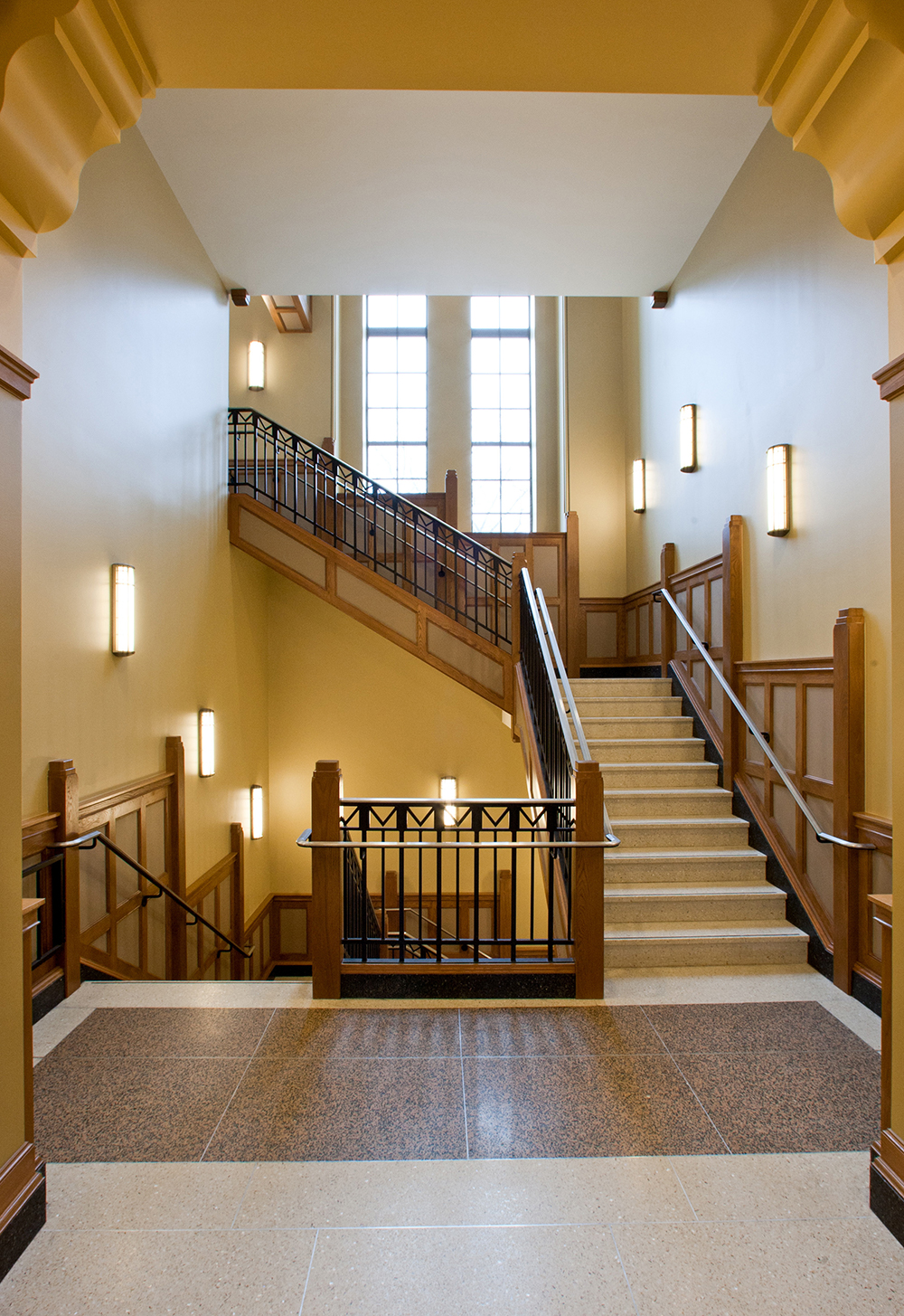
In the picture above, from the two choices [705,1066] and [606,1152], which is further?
[705,1066]

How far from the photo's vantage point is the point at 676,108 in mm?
4707

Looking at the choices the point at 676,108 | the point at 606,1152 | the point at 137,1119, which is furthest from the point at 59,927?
the point at 676,108

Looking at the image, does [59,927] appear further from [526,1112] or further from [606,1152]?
[606,1152]

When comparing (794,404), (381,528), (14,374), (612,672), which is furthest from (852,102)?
(381,528)

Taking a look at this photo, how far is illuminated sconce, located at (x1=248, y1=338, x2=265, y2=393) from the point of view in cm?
959

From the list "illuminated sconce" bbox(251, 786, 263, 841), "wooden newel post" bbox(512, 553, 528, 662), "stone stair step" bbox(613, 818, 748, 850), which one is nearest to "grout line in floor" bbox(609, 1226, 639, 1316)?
→ "stone stair step" bbox(613, 818, 748, 850)

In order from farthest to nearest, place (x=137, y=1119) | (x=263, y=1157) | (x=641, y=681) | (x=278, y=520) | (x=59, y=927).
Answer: (x=278, y=520) < (x=641, y=681) < (x=59, y=927) < (x=137, y=1119) < (x=263, y=1157)

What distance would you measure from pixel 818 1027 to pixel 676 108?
5532mm

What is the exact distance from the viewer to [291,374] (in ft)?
32.1

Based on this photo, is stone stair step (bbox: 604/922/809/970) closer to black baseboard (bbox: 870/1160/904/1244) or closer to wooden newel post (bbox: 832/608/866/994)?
wooden newel post (bbox: 832/608/866/994)

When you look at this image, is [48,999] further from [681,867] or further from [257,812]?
[257,812]

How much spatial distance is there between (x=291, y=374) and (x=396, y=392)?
1476 mm

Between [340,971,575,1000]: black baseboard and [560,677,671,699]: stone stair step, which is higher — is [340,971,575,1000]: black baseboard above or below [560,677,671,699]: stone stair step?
below

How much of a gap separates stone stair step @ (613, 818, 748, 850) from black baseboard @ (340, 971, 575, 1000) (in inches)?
57.9
